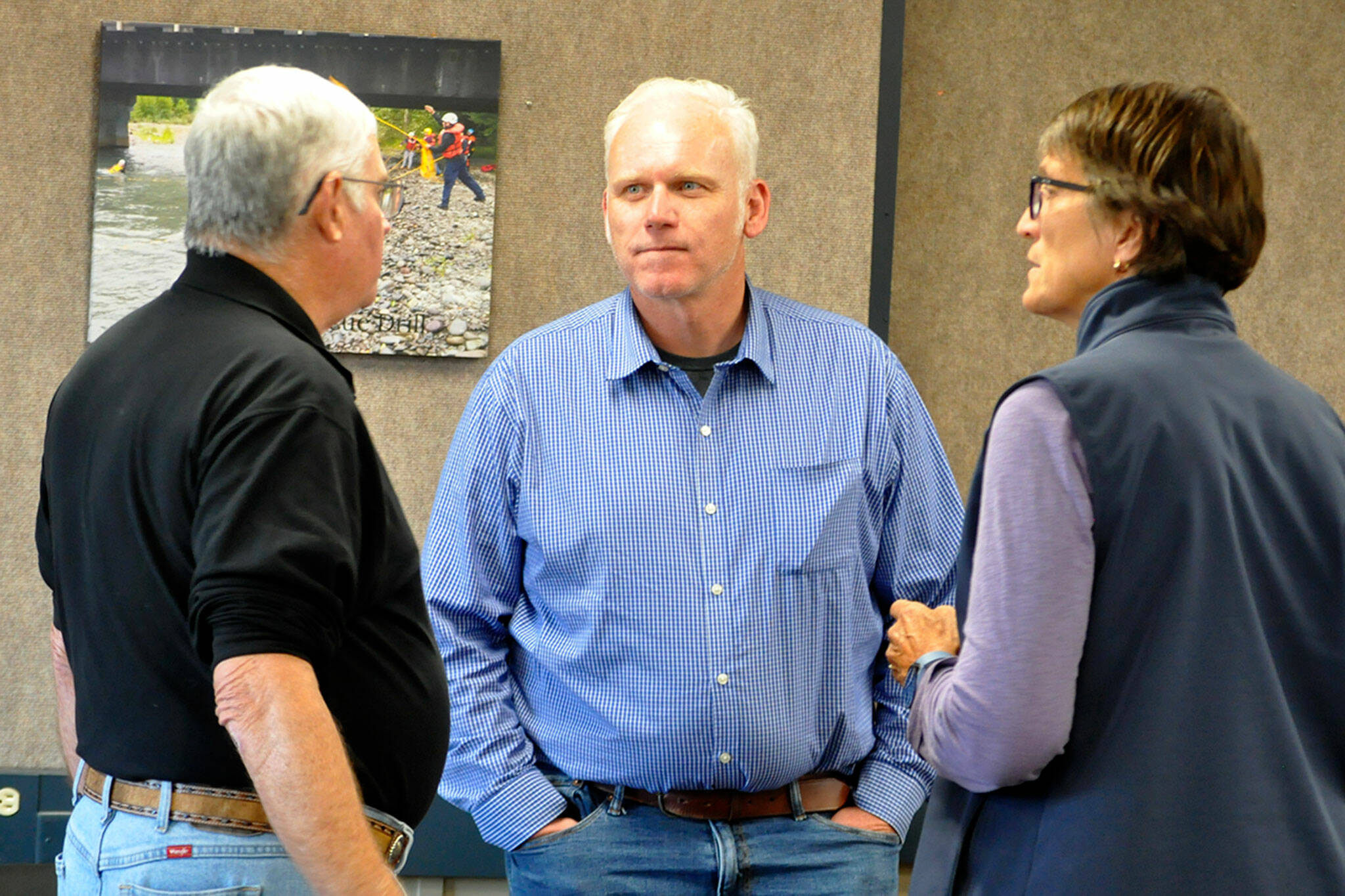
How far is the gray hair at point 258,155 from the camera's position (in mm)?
1236

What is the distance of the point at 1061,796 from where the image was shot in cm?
116

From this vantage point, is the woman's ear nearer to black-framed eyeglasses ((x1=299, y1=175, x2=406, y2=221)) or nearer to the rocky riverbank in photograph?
black-framed eyeglasses ((x1=299, y1=175, x2=406, y2=221))

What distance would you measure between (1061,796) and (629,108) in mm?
1246

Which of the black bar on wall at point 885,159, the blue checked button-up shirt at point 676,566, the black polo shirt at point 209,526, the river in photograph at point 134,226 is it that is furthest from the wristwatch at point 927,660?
the river in photograph at point 134,226

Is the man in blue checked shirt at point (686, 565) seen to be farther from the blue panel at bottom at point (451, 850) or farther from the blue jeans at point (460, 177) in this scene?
the blue panel at bottom at point (451, 850)

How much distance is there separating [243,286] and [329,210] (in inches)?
4.8

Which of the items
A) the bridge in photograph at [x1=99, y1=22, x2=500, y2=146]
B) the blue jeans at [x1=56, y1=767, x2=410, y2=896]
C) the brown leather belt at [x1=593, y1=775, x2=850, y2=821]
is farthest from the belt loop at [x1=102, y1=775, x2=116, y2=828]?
the bridge in photograph at [x1=99, y1=22, x2=500, y2=146]

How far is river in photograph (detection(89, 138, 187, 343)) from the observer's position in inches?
105

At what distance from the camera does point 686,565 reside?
5.70 feet

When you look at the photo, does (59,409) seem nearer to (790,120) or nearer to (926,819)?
(926,819)

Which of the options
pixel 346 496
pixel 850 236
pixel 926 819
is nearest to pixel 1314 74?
pixel 850 236

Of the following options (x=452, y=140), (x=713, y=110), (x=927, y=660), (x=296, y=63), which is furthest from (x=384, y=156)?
(x=927, y=660)

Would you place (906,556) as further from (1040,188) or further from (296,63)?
(296,63)

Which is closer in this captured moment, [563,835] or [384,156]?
[563,835]
